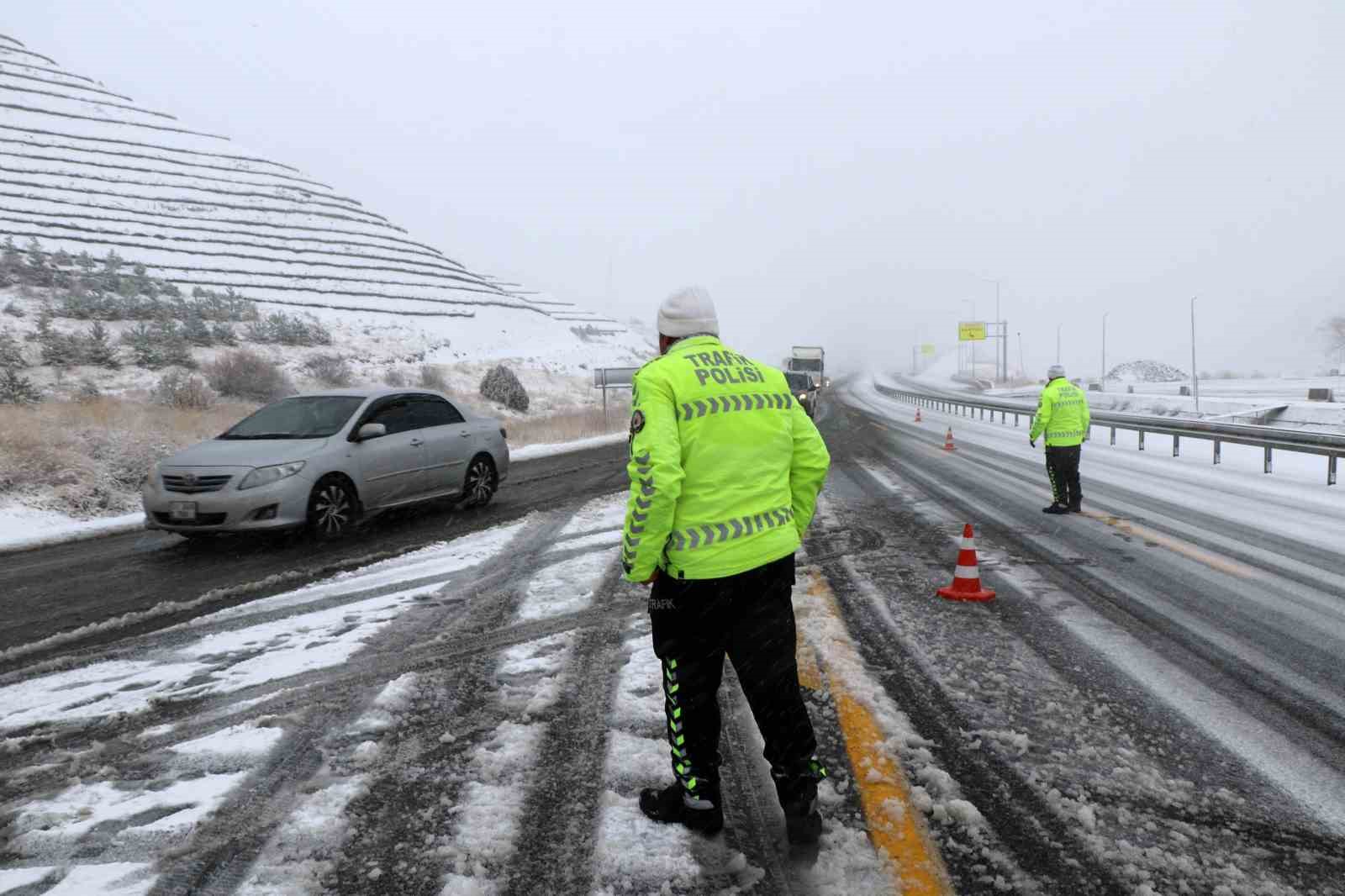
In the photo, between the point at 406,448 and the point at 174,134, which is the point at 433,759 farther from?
the point at 174,134

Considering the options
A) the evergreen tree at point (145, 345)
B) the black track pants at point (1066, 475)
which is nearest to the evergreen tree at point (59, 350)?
the evergreen tree at point (145, 345)

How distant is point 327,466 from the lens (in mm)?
8438

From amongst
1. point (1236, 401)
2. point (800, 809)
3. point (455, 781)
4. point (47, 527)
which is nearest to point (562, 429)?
point (47, 527)

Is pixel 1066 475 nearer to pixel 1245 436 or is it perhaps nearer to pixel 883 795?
pixel 883 795

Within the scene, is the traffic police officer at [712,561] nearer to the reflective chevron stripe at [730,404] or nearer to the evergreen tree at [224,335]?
the reflective chevron stripe at [730,404]

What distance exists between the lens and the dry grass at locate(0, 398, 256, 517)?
11.0 metres

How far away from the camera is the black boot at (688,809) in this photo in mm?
2846

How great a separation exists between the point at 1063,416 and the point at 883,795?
8.39 m

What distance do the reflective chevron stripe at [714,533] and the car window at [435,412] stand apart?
25.8ft

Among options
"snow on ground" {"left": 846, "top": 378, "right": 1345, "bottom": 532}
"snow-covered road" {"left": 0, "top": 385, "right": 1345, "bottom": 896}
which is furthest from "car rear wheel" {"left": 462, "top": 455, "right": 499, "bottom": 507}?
"snow on ground" {"left": 846, "top": 378, "right": 1345, "bottom": 532}

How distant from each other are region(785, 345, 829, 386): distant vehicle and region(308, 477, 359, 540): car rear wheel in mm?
35586

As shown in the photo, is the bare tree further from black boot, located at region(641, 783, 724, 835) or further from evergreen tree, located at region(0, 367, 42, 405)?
black boot, located at region(641, 783, 724, 835)

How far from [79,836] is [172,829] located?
31 cm

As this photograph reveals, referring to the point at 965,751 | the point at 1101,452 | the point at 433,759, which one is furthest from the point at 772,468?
the point at 1101,452
